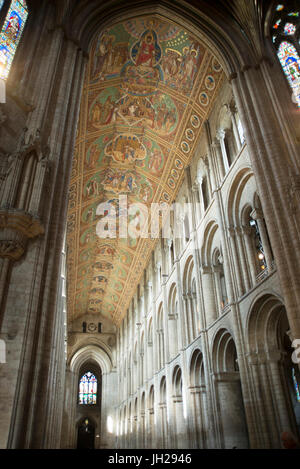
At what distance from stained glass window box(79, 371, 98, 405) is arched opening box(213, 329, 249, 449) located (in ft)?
92.7

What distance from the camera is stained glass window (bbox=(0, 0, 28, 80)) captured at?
8648mm

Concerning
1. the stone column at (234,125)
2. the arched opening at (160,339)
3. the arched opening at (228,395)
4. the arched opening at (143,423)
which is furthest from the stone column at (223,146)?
the arched opening at (143,423)

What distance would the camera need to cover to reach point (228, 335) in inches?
456

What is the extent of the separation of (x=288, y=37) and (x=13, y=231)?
34.5 feet

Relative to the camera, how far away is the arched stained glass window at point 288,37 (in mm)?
10617

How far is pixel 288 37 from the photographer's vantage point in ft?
36.7

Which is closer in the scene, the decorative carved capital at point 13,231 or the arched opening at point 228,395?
the decorative carved capital at point 13,231

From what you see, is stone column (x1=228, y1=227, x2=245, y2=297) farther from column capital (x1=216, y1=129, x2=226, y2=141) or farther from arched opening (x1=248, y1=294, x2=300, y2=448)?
column capital (x1=216, y1=129, x2=226, y2=141)

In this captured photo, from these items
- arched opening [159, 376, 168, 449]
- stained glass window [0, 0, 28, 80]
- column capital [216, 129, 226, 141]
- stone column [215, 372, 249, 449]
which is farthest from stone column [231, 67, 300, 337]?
arched opening [159, 376, 168, 449]

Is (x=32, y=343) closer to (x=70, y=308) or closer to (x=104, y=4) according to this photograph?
(x=104, y=4)

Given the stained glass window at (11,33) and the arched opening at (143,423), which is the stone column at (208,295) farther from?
the arched opening at (143,423)

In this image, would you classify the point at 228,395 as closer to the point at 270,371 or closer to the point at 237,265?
the point at 270,371

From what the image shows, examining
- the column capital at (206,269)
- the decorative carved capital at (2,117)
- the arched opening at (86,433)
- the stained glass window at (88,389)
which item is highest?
the stained glass window at (88,389)

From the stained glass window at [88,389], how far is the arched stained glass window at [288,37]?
114ft
